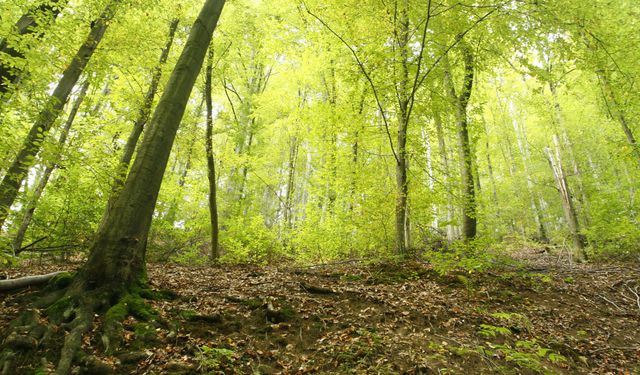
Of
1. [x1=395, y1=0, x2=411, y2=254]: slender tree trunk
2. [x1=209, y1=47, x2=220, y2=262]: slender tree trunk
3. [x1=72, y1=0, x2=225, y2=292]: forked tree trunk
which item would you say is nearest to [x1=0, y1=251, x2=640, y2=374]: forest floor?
[x1=72, y1=0, x2=225, y2=292]: forked tree trunk

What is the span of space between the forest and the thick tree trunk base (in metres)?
0.02

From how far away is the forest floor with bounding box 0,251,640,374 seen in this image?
11.4ft

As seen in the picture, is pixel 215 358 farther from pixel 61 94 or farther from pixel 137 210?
pixel 61 94

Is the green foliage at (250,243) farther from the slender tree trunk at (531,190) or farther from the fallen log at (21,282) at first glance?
the slender tree trunk at (531,190)

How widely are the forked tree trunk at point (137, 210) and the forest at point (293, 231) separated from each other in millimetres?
27

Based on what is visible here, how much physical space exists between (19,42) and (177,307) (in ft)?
16.1

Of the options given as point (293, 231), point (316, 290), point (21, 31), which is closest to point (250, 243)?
point (293, 231)

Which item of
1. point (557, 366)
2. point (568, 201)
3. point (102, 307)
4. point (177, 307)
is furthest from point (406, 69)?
point (568, 201)

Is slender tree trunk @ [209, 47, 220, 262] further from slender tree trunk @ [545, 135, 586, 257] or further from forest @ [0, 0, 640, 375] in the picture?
slender tree trunk @ [545, 135, 586, 257]

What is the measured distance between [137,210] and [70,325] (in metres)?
1.48

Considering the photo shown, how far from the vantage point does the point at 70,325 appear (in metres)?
3.33

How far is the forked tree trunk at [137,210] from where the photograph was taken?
4.02 m

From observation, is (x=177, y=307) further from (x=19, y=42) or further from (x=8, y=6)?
(x=8, y=6)

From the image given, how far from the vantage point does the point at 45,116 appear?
16.8 ft
